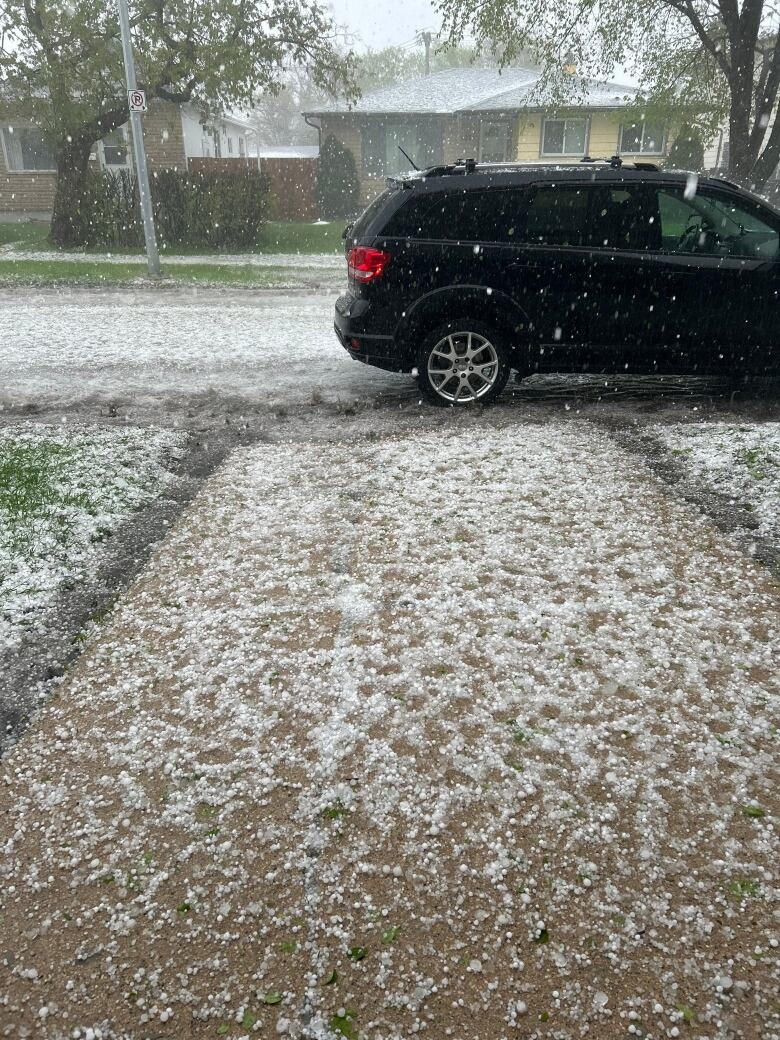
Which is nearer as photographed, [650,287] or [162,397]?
[650,287]

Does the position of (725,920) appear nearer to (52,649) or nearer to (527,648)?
(527,648)

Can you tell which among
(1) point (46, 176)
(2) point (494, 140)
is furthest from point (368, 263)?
(2) point (494, 140)

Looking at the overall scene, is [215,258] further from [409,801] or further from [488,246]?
[409,801]

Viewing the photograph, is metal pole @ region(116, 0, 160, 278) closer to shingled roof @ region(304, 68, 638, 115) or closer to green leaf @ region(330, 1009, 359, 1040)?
green leaf @ region(330, 1009, 359, 1040)

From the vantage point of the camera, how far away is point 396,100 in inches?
1336

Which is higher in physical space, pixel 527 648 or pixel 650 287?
pixel 650 287

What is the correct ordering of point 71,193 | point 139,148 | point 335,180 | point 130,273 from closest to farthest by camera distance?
point 139,148, point 130,273, point 71,193, point 335,180

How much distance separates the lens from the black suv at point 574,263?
6.05 m

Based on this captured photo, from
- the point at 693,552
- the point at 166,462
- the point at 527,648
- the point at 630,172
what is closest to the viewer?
the point at 527,648

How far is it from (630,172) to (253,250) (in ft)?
55.7

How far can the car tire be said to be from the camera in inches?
247

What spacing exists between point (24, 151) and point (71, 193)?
12594 mm

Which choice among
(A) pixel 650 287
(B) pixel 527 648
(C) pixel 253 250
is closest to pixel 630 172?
(A) pixel 650 287

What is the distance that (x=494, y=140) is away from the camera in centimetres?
3297
